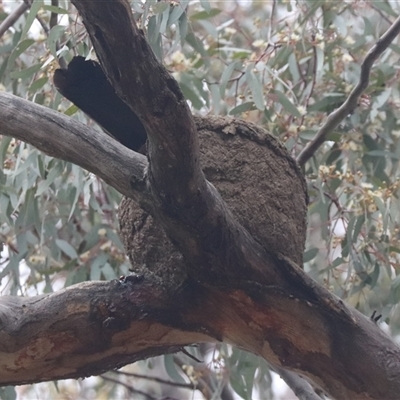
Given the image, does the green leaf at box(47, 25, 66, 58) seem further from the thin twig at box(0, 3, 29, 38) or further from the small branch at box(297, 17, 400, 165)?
the small branch at box(297, 17, 400, 165)

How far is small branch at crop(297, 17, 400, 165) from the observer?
2.36 m

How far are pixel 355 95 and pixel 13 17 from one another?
141cm

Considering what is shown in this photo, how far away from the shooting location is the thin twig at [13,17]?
301 centimetres

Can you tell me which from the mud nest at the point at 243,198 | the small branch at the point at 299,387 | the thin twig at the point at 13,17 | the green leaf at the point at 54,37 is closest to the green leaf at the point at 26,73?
the green leaf at the point at 54,37

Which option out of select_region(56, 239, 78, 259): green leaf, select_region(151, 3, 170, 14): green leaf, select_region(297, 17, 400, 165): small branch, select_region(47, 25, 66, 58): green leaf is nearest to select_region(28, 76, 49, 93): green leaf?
select_region(47, 25, 66, 58): green leaf

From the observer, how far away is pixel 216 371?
9.95 feet

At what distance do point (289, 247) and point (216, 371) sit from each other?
136 cm

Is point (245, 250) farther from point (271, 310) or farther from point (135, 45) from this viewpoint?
point (135, 45)

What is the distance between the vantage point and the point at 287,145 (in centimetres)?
277

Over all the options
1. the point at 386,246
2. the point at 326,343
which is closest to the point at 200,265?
the point at 326,343

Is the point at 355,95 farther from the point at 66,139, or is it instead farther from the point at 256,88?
the point at 66,139

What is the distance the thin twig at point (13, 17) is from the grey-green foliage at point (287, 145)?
0.21 feet

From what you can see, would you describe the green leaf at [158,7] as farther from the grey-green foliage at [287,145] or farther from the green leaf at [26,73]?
the green leaf at [26,73]

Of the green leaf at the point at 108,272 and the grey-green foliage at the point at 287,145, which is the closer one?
the grey-green foliage at the point at 287,145
